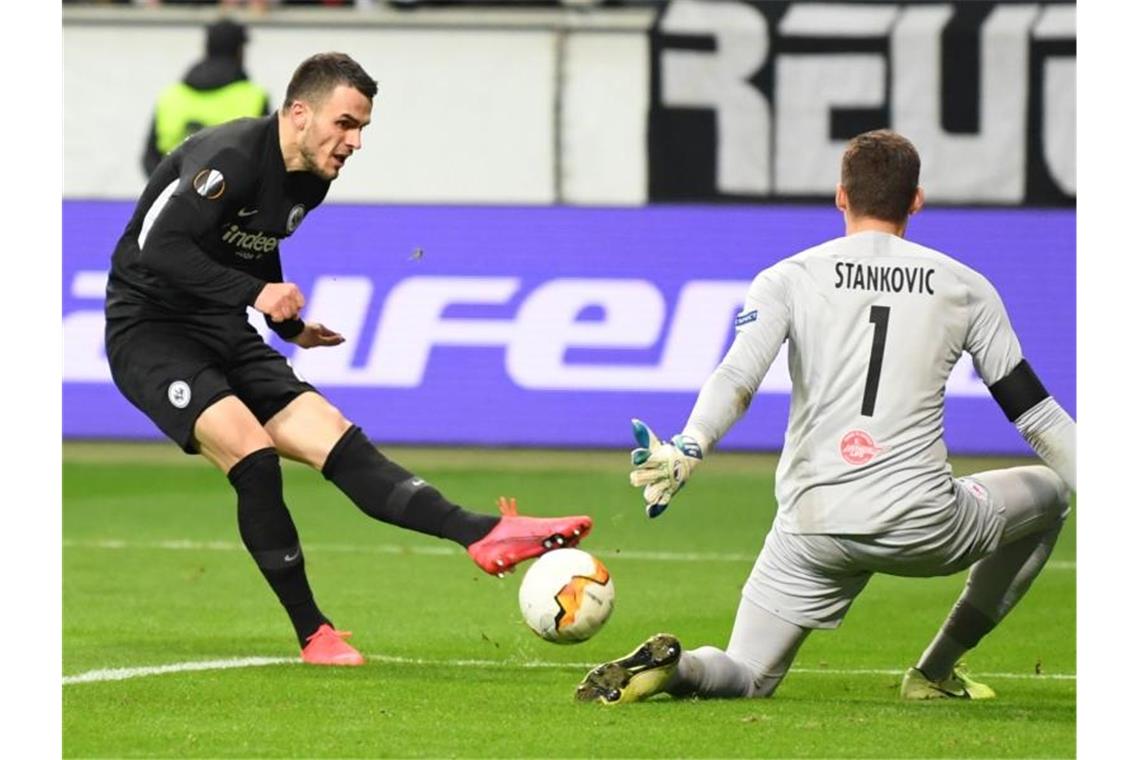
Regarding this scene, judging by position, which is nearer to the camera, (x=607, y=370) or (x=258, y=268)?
(x=258, y=268)

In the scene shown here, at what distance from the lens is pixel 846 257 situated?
6359mm

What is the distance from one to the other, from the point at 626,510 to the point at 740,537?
3.40ft

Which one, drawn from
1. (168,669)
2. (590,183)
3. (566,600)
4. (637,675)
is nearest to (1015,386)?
(637,675)

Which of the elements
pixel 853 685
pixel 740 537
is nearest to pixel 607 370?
pixel 740 537

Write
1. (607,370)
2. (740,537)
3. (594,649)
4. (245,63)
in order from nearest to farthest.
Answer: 1. (594,649)
2. (740,537)
3. (607,370)
4. (245,63)

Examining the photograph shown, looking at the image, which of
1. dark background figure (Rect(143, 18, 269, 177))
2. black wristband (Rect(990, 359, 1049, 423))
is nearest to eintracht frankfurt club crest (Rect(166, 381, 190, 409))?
black wristband (Rect(990, 359, 1049, 423))

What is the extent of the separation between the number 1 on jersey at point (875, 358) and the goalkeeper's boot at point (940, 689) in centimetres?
104

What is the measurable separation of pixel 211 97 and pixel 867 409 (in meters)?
9.19

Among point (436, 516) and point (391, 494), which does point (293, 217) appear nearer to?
A: point (391, 494)

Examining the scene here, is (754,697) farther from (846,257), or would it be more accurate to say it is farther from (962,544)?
(846,257)

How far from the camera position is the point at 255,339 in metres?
7.71

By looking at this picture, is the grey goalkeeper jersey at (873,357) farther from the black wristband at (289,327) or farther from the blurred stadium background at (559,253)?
the black wristband at (289,327)

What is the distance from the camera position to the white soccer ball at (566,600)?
261 inches

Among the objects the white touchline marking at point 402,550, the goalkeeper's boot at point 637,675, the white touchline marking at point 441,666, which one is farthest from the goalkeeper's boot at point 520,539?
the white touchline marking at point 402,550
